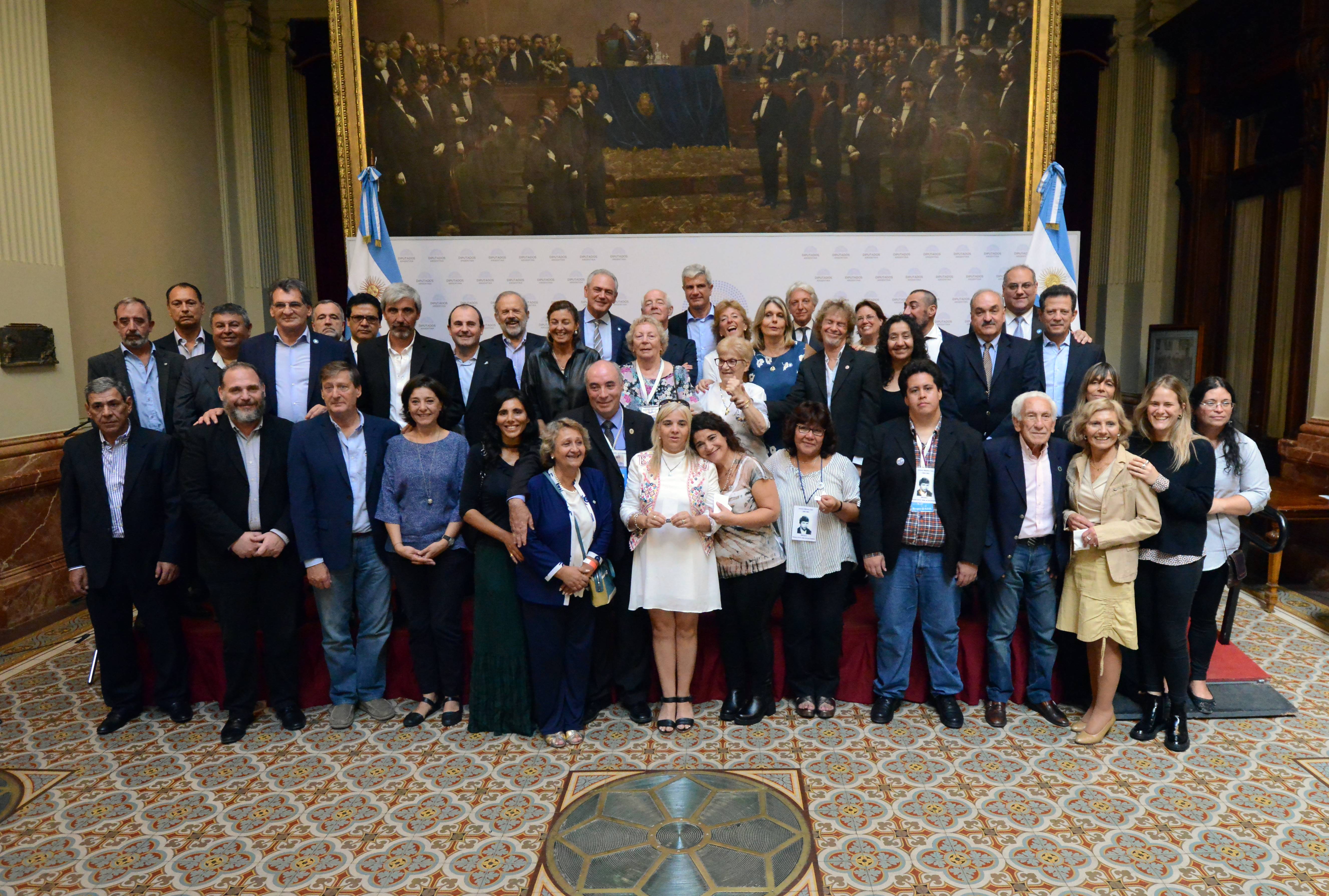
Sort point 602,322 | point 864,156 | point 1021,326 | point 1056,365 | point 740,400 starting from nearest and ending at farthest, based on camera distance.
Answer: point 740,400 → point 1056,365 → point 1021,326 → point 602,322 → point 864,156

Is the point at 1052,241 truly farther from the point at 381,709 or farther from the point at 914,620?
the point at 381,709

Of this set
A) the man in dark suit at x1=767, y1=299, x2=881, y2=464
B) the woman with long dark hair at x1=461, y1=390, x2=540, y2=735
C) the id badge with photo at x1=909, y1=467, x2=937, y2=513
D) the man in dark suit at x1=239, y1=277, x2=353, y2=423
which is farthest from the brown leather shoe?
the man in dark suit at x1=239, y1=277, x2=353, y2=423

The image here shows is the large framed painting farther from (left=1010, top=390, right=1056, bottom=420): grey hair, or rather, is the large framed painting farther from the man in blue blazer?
(left=1010, top=390, right=1056, bottom=420): grey hair

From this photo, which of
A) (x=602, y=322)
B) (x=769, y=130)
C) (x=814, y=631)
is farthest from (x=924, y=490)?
(x=769, y=130)

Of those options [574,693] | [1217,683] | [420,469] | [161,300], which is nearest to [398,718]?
[574,693]

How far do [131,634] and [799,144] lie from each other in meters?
7.14

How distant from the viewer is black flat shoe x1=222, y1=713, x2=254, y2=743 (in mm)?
4309

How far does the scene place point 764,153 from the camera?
848cm

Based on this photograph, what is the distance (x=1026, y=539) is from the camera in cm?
424

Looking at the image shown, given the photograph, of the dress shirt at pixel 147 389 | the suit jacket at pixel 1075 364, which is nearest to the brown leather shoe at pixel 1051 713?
the suit jacket at pixel 1075 364

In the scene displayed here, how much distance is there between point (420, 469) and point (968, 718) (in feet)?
10.5

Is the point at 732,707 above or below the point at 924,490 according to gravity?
below

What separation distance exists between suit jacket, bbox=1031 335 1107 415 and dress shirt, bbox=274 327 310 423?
422cm

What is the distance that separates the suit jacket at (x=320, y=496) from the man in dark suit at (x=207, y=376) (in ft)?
3.51
